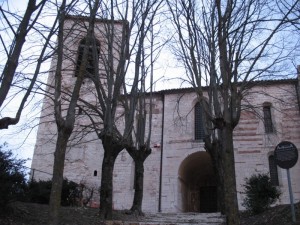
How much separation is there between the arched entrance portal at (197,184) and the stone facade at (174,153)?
7 cm

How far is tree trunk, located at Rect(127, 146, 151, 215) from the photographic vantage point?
14.9 m

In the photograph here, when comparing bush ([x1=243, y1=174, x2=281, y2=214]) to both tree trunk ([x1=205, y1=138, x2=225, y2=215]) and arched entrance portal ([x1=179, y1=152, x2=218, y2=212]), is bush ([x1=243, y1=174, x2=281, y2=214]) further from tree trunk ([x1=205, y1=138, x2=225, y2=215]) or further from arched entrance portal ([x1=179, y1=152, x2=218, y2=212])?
arched entrance portal ([x1=179, y1=152, x2=218, y2=212])

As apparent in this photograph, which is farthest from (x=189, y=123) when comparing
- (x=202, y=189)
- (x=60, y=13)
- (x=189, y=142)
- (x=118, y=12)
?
(x=60, y=13)

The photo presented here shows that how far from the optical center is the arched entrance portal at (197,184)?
23.1 meters

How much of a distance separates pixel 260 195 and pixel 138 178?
5081 mm

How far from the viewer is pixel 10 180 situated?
10328mm

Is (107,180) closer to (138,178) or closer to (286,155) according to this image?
(138,178)

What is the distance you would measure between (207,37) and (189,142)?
11692 millimetres

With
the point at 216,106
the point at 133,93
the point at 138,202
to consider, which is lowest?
the point at 138,202

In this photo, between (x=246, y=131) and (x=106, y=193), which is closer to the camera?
(x=106, y=193)

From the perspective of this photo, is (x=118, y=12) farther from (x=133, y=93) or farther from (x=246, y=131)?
(x=246, y=131)

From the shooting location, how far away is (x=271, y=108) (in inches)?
900

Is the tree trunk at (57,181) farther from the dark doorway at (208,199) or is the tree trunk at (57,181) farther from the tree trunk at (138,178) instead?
the dark doorway at (208,199)

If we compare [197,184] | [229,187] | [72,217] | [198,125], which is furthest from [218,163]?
[197,184]
